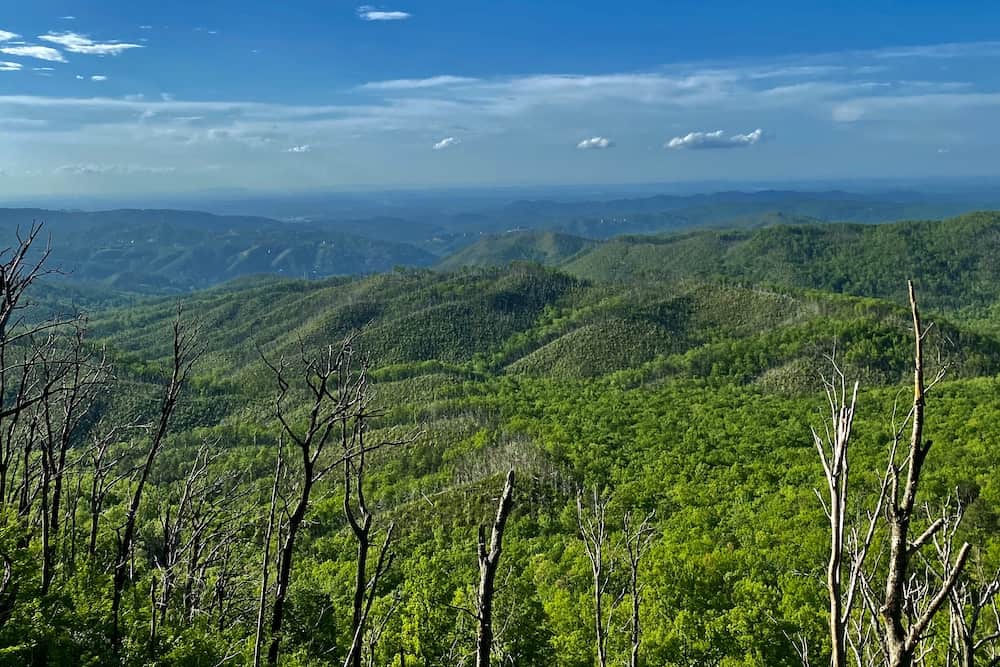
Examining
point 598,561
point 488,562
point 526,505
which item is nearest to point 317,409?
point 488,562

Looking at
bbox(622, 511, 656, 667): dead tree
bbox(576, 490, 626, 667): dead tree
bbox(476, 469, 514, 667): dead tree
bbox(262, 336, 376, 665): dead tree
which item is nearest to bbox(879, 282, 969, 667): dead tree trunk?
bbox(476, 469, 514, 667): dead tree

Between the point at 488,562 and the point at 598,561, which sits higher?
the point at 488,562

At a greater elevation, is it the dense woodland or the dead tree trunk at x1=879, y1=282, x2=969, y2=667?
the dead tree trunk at x1=879, y1=282, x2=969, y2=667

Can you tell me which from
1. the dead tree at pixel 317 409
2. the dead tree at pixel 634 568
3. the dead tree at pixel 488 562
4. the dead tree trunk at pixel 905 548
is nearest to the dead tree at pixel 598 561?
the dead tree at pixel 634 568

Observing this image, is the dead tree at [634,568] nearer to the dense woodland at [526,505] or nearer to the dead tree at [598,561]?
the dense woodland at [526,505]

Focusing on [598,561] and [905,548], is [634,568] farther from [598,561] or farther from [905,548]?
[905,548]

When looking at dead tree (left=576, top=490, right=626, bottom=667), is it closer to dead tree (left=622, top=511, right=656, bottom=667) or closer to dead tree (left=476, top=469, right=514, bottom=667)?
dead tree (left=622, top=511, right=656, bottom=667)

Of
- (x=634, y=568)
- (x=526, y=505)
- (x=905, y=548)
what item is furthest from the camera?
(x=526, y=505)

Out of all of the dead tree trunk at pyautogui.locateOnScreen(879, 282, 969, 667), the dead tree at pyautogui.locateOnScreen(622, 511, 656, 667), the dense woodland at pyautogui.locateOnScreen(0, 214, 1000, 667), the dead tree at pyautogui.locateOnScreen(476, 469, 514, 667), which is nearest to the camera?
the dead tree trunk at pyautogui.locateOnScreen(879, 282, 969, 667)
